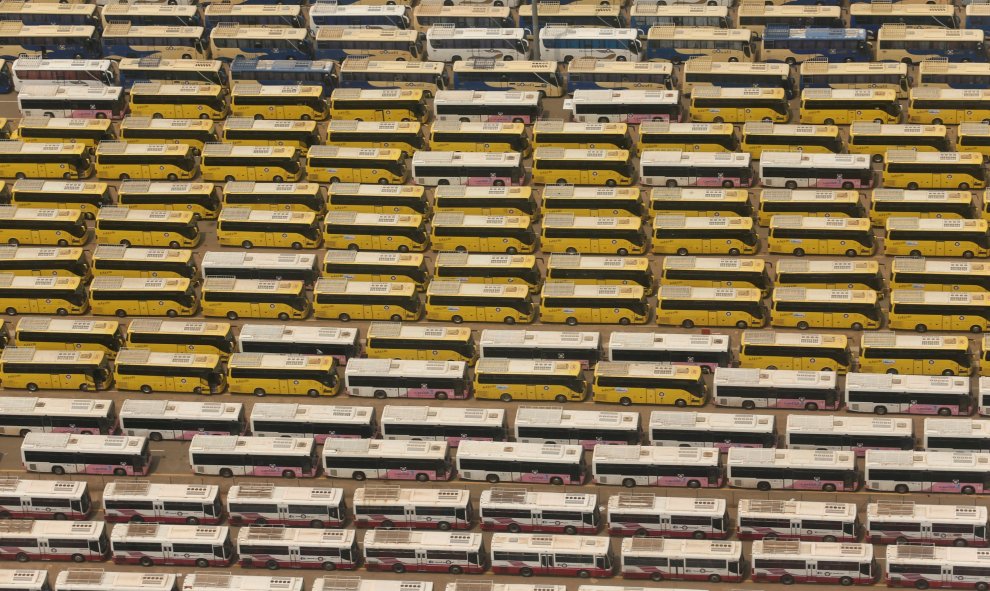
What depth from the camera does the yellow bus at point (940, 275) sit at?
484 ft

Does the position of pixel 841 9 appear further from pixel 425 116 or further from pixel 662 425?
pixel 662 425

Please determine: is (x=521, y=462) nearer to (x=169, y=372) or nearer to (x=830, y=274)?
(x=169, y=372)

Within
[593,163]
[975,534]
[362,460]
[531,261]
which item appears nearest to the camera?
[975,534]

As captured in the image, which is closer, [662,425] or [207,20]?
[662,425]

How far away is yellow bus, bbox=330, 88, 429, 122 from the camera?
170m

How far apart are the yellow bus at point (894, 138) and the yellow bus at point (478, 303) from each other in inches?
1201

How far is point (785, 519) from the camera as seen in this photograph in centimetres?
12912

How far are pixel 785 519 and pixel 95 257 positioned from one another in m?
54.1

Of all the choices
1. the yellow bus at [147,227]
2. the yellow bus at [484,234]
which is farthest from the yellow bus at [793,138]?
the yellow bus at [147,227]

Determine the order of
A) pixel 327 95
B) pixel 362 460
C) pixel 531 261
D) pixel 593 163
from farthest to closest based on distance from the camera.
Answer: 1. pixel 327 95
2. pixel 593 163
3. pixel 531 261
4. pixel 362 460

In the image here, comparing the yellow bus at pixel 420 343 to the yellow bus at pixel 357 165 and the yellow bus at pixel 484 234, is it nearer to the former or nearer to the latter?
the yellow bus at pixel 484 234

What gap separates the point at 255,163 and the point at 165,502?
39.2m

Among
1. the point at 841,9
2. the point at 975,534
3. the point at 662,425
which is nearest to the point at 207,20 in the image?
the point at 841,9

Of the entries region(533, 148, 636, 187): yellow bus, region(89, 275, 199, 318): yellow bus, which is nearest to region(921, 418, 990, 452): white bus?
region(533, 148, 636, 187): yellow bus
